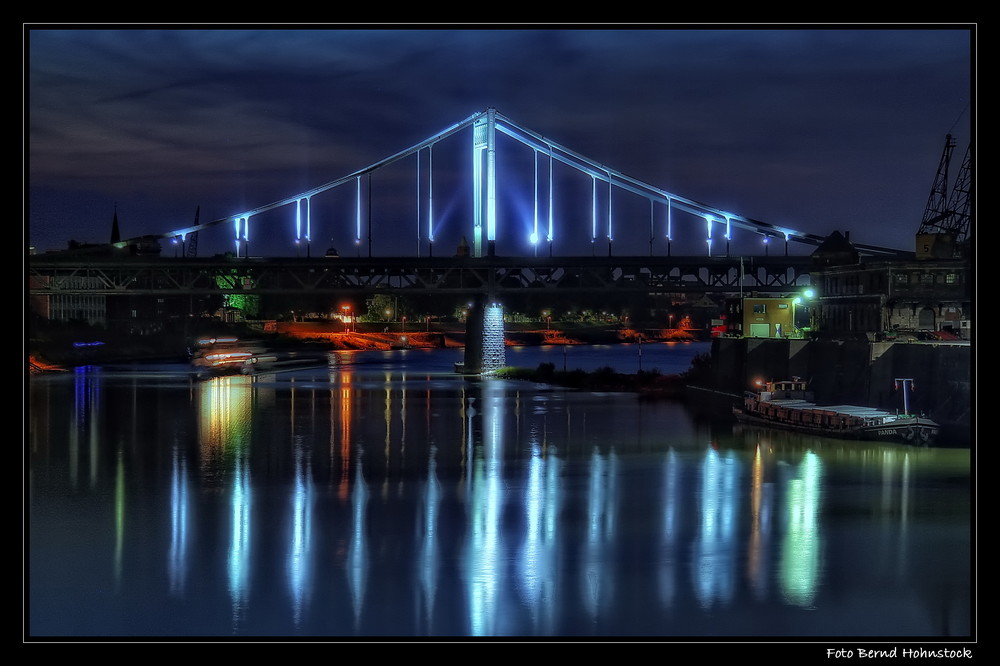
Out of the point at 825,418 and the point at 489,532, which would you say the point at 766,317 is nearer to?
the point at 825,418

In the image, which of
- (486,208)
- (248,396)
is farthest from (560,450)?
(486,208)

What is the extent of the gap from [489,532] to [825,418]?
20790 millimetres

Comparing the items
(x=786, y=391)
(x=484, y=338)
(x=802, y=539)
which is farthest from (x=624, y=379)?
(x=802, y=539)

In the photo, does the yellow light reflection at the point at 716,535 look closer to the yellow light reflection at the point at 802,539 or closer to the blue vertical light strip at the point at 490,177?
the yellow light reflection at the point at 802,539

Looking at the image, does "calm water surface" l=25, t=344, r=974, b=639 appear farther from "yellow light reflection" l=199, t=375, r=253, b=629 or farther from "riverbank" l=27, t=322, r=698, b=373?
"riverbank" l=27, t=322, r=698, b=373

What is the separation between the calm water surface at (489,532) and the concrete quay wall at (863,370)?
385cm

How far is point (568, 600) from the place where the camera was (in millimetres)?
22453

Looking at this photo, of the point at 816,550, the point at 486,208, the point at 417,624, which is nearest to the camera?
the point at 417,624

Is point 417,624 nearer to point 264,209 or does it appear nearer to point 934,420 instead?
point 934,420

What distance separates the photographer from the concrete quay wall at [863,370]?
42.4 meters

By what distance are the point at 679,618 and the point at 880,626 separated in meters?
3.52

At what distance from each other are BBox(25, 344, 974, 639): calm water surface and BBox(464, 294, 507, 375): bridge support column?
124ft

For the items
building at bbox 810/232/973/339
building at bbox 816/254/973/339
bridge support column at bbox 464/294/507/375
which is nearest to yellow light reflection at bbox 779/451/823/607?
building at bbox 810/232/973/339

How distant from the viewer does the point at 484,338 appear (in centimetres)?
9112
